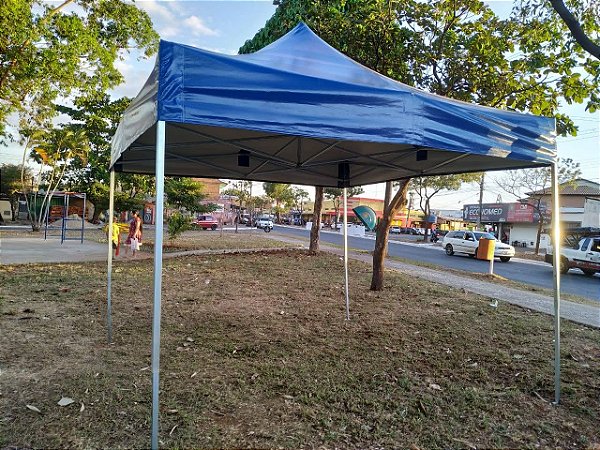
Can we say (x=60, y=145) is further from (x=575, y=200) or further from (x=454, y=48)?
(x=575, y=200)

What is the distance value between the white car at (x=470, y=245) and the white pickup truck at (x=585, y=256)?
11.7 feet

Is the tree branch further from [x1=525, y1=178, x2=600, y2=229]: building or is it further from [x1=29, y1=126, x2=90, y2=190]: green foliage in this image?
[x1=525, y1=178, x2=600, y2=229]: building

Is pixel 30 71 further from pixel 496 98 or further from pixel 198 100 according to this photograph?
pixel 496 98

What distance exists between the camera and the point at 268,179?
20.6ft

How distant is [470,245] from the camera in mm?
21547

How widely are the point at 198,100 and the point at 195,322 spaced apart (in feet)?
11.6

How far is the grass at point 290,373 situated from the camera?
2.55 meters

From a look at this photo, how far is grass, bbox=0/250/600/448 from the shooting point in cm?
255

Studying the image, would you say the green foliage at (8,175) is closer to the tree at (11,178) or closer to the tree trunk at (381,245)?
the tree at (11,178)

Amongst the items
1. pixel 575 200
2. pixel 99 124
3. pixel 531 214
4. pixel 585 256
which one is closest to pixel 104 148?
pixel 99 124

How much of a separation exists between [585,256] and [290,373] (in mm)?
17034

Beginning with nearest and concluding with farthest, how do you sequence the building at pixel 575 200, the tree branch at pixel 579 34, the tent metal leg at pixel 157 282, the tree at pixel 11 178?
1. the tent metal leg at pixel 157 282
2. the tree branch at pixel 579 34
3. the building at pixel 575 200
4. the tree at pixel 11 178

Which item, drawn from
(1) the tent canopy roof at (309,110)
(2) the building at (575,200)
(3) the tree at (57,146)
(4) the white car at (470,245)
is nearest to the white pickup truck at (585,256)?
(4) the white car at (470,245)

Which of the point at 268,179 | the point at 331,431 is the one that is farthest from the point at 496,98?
the point at 331,431
